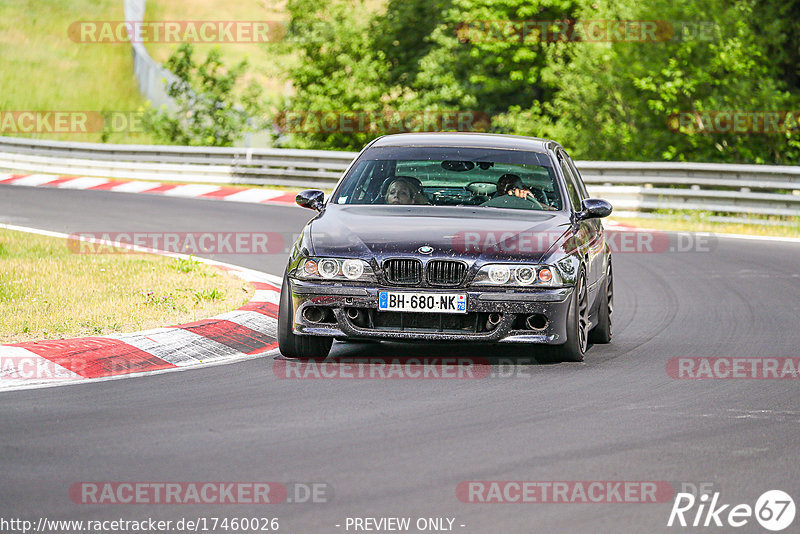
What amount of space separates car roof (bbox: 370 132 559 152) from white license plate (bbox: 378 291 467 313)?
1.93m

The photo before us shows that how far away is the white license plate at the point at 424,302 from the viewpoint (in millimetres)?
8609

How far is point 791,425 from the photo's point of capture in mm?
7250

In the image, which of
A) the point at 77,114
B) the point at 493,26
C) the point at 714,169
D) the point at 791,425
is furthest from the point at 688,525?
the point at 77,114

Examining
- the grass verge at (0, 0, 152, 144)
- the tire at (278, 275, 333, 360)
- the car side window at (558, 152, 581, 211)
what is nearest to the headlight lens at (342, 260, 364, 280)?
the tire at (278, 275, 333, 360)

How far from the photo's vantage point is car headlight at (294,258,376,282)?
868 centimetres

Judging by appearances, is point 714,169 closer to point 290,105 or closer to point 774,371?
point 774,371

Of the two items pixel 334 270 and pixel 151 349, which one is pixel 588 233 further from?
pixel 151 349

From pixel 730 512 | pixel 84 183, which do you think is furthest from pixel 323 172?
pixel 730 512

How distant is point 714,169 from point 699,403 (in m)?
16.3

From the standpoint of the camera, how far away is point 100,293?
11.5 metres

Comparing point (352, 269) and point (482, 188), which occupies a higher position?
point (482, 188)

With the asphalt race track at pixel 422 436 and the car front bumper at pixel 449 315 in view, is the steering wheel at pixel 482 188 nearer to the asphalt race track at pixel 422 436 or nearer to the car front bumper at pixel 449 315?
the asphalt race track at pixel 422 436

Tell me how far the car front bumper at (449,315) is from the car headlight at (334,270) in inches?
2.2

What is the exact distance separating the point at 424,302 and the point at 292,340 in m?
0.99
